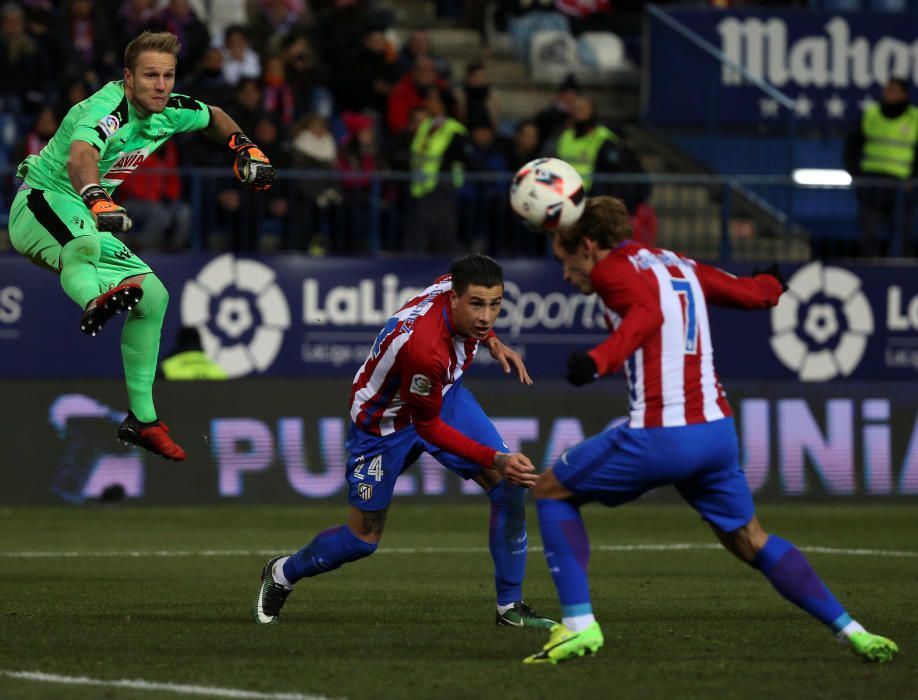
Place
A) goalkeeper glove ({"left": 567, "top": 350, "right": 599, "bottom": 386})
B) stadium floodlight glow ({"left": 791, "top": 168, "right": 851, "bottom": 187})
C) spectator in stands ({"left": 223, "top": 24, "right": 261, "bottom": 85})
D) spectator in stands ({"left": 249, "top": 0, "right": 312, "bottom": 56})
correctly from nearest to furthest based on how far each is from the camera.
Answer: goalkeeper glove ({"left": 567, "top": 350, "right": 599, "bottom": 386}) < spectator in stands ({"left": 223, "top": 24, "right": 261, "bottom": 85}) < stadium floodlight glow ({"left": 791, "top": 168, "right": 851, "bottom": 187}) < spectator in stands ({"left": 249, "top": 0, "right": 312, "bottom": 56})

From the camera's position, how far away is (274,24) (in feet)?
71.6

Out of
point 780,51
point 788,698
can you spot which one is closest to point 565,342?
point 780,51

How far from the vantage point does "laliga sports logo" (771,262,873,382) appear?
20359 millimetres

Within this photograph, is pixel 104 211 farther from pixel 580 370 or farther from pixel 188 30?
pixel 188 30

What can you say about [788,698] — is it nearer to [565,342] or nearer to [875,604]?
[875,604]

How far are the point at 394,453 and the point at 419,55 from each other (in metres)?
13.1

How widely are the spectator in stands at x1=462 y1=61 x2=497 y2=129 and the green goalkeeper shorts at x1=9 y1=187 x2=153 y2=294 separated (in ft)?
37.9

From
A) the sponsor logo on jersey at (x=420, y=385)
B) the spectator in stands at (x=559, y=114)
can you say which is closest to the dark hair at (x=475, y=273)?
the sponsor logo on jersey at (x=420, y=385)

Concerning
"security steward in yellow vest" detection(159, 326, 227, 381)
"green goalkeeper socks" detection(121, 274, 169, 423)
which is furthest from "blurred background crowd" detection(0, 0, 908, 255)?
"green goalkeeper socks" detection(121, 274, 169, 423)

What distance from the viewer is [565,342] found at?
2002 cm

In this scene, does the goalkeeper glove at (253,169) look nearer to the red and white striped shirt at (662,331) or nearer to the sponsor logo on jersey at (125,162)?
the sponsor logo on jersey at (125,162)

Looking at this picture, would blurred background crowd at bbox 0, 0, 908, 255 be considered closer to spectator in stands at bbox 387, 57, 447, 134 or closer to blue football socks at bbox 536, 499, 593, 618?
spectator in stands at bbox 387, 57, 447, 134

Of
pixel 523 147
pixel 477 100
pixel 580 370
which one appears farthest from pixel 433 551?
pixel 477 100

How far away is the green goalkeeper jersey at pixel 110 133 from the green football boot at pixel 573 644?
362 centimetres
